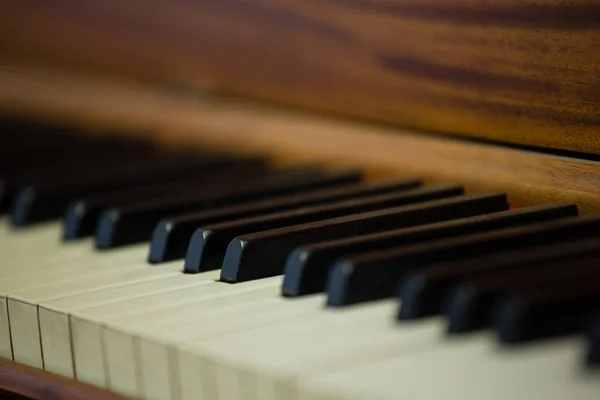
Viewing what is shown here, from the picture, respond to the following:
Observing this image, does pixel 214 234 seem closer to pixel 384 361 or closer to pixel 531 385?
pixel 384 361

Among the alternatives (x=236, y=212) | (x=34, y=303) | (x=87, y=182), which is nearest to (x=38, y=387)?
(x=34, y=303)

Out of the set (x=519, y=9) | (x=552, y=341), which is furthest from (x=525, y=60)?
(x=552, y=341)

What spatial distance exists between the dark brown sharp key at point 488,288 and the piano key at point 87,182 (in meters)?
0.73

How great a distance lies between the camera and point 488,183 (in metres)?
1.19

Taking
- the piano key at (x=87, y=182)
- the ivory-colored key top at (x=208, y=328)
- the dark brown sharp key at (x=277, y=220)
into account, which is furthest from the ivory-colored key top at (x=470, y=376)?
the piano key at (x=87, y=182)

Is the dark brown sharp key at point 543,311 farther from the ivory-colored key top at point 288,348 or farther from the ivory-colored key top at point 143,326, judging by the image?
the ivory-colored key top at point 143,326

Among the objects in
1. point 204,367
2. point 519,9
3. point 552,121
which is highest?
A: point 519,9

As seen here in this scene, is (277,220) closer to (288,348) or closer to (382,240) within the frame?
(382,240)

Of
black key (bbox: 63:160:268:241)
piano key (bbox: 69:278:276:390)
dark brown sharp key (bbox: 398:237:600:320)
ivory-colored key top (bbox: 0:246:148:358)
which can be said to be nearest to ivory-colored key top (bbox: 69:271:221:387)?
piano key (bbox: 69:278:276:390)

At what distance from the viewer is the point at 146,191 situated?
1.39 m

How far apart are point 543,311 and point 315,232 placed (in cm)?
34

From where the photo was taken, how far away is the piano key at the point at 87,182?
4.63ft

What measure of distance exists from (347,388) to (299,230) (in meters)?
0.37

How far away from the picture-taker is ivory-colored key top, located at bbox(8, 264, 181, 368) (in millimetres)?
991
